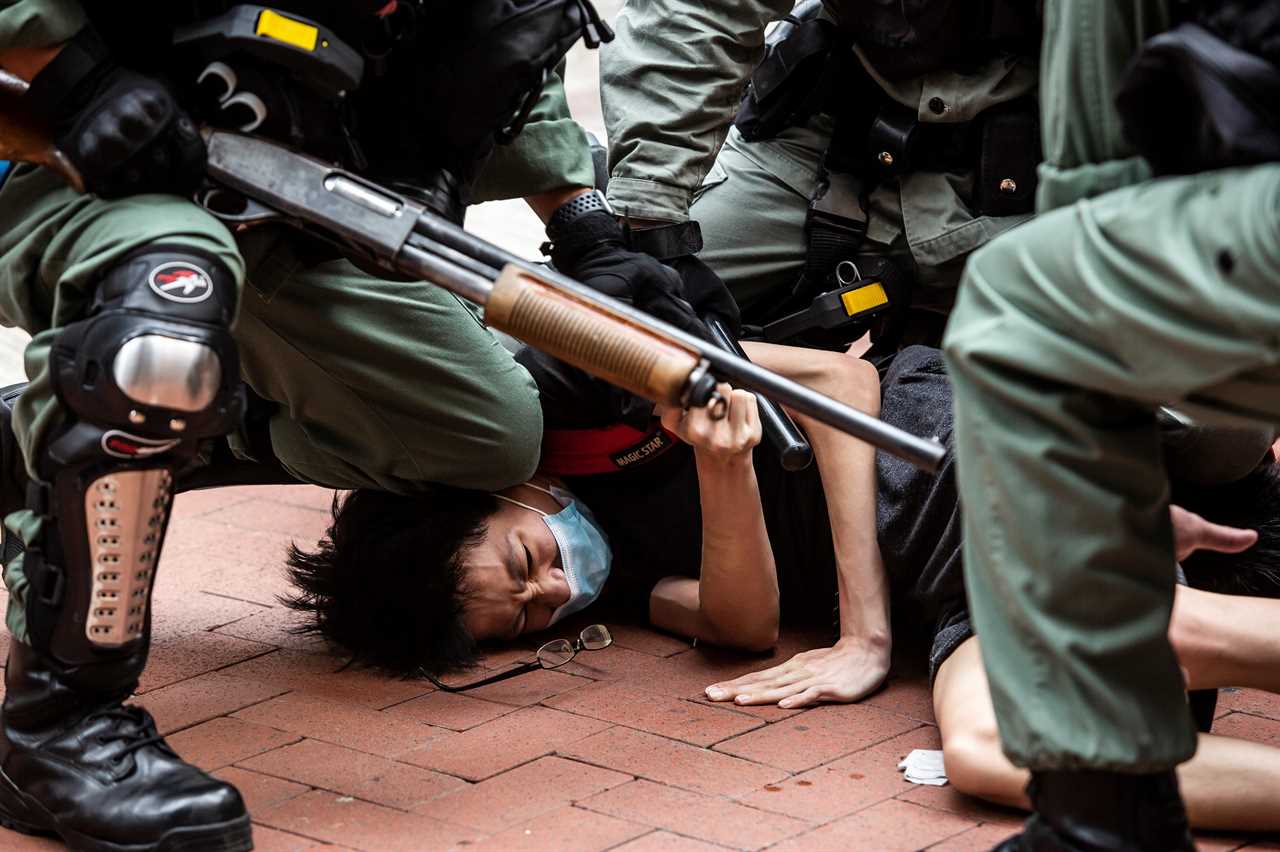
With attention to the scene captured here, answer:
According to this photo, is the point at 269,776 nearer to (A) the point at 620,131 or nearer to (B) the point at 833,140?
(A) the point at 620,131

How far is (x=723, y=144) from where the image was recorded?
347cm

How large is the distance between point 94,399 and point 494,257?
1.82 ft

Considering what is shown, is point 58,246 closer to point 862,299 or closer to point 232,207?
point 232,207

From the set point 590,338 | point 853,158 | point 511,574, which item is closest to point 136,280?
point 590,338

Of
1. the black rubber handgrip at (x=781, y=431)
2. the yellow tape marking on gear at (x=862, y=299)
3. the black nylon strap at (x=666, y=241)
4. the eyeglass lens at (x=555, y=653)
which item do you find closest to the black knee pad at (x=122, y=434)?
the black rubber handgrip at (x=781, y=431)

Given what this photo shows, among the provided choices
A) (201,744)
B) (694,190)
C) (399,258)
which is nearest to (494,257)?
(399,258)

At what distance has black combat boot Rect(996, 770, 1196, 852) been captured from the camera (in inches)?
63.0

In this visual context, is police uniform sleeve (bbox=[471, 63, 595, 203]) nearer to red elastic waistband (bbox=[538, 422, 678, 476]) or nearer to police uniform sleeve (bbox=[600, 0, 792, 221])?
police uniform sleeve (bbox=[600, 0, 792, 221])

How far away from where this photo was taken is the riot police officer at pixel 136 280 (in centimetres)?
204

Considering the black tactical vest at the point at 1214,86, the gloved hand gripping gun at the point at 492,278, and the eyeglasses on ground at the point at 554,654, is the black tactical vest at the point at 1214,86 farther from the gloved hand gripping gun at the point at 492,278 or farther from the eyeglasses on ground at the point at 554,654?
the eyeglasses on ground at the point at 554,654

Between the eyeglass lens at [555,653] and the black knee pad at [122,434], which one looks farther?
the eyeglass lens at [555,653]

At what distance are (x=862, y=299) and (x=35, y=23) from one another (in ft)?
5.68

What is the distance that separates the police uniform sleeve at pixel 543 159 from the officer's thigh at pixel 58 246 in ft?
2.53

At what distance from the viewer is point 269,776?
7.86ft
